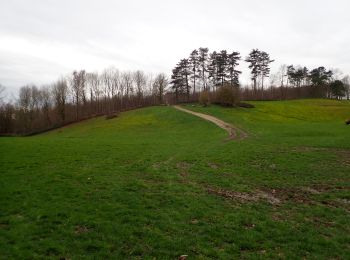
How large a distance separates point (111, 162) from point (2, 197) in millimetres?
9067

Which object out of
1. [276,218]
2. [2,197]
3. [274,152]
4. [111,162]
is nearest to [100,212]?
[2,197]

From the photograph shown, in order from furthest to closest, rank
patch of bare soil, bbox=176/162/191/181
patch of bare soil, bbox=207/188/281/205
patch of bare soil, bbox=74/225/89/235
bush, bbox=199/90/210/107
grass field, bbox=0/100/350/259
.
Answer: bush, bbox=199/90/210/107 < patch of bare soil, bbox=176/162/191/181 < patch of bare soil, bbox=207/188/281/205 < patch of bare soil, bbox=74/225/89/235 < grass field, bbox=0/100/350/259

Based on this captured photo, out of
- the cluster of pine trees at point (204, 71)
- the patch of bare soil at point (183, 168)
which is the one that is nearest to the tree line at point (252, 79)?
the cluster of pine trees at point (204, 71)

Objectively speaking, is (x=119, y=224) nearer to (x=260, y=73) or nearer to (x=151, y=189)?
(x=151, y=189)

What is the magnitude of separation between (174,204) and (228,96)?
55.1 m

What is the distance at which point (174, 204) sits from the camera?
38.2 ft

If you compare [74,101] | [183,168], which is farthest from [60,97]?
[183,168]

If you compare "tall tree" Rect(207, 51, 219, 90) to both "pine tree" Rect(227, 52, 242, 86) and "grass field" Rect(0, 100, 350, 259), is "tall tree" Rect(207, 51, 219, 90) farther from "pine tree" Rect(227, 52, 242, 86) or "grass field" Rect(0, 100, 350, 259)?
"grass field" Rect(0, 100, 350, 259)

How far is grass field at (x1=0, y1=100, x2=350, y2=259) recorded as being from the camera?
810cm

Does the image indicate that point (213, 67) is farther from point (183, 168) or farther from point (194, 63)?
point (183, 168)

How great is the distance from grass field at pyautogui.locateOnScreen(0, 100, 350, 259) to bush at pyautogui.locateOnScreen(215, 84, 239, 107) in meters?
40.8

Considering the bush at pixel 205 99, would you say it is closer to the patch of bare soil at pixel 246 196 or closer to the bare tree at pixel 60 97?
the bare tree at pixel 60 97

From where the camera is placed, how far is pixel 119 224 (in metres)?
9.53

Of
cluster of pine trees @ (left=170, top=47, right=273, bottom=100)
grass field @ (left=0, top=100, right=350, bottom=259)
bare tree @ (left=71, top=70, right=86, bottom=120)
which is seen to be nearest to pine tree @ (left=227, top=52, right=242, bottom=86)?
cluster of pine trees @ (left=170, top=47, right=273, bottom=100)
